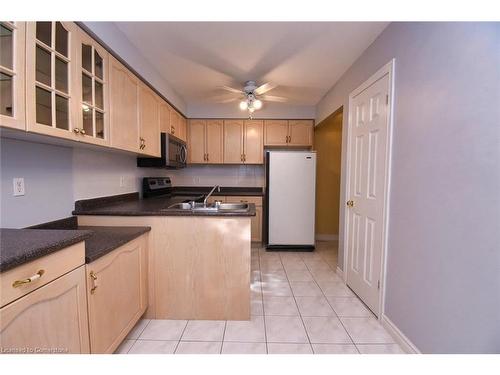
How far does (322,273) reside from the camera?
105 inches

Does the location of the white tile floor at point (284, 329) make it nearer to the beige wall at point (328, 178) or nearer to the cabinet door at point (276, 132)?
the beige wall at point (328, 178)

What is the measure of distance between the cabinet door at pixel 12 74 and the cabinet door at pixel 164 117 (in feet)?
5.54

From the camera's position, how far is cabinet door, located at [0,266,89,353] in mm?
730

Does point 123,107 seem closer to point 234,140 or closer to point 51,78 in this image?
point 51,78

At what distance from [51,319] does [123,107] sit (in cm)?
156

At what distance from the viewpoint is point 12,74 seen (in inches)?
36.4

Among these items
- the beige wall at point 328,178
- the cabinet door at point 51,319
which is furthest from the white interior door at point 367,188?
the cabinet door at point 51,319

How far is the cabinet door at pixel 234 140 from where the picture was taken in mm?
3812

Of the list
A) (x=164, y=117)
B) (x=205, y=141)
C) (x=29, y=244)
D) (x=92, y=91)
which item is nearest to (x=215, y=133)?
(x=205, y=141)

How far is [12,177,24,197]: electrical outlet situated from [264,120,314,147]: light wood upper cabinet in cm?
309

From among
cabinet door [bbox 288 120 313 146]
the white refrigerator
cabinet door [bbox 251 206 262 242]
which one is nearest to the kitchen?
the white refrigerator

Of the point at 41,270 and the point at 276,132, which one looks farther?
the point at 276,132

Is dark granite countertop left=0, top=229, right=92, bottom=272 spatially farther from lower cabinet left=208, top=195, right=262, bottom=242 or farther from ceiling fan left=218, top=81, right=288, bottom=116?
lower cabinet left=208, top=195, right=262, bottom=242
